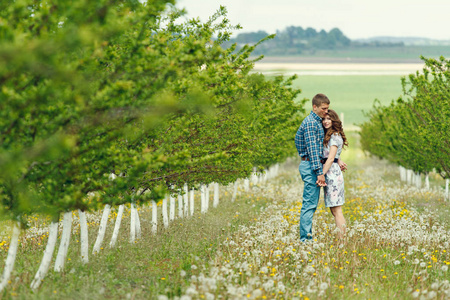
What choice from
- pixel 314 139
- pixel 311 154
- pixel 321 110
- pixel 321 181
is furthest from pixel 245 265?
pixel 321 110

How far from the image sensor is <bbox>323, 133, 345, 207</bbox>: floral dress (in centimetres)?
835

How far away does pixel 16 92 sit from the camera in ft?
14.3

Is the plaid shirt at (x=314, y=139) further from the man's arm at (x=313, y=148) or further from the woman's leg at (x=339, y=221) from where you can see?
the woman's leg at (x=339, y=221)

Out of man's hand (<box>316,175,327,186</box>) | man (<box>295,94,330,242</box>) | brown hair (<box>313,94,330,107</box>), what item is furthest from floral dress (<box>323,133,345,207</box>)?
brown hair (<box>313,94,330,107</box>)

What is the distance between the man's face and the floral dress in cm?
43

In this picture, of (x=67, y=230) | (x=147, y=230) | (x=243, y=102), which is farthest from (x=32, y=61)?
(x=147, y=230)

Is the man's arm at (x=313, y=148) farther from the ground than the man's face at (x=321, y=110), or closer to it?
closer to it

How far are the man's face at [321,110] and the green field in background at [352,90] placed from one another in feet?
213

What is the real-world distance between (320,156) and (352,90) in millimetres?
108061

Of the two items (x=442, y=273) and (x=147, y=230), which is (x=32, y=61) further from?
(x=147, y=230)

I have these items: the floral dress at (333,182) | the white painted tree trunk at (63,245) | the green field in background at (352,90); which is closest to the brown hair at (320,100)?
the floral dress at (333,182)

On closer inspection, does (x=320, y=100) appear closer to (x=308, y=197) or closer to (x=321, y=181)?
(x=321, y=181)

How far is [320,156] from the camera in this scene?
A: 27.4 ft

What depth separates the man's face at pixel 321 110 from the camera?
323 inches
